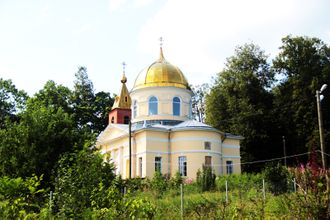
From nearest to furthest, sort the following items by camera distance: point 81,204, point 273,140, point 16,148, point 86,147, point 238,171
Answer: point 81,204, point 86,147, point 16,148, point 238,171, point 273,140

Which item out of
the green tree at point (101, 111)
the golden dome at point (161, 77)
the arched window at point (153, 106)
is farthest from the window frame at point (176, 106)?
the green tree at point (101, 111)

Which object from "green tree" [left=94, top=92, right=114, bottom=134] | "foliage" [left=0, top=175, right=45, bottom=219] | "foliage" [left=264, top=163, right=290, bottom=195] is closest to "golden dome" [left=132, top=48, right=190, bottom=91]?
"green tree" [left=94, top=92, right=114, bottom=134]

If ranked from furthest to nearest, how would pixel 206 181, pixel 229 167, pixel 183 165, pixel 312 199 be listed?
1. pixel 229 167
2. pixel 183 165
3. pixel 206 181
4. pixel 312 199

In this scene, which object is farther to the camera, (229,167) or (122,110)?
(122,110)

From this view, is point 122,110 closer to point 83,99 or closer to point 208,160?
point 83,99

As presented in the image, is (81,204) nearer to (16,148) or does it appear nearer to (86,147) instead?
(86,147)

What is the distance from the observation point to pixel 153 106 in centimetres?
3909

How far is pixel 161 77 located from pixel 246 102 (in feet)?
35.1

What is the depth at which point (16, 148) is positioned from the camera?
17.4 m

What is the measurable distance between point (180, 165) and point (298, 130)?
15.4 m

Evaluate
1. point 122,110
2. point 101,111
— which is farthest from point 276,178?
point 101,111

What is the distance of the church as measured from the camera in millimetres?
34375

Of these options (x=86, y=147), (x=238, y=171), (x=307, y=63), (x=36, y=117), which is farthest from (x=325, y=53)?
(x=86, y=147)

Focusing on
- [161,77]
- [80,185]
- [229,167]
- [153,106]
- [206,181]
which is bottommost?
[80,185]
